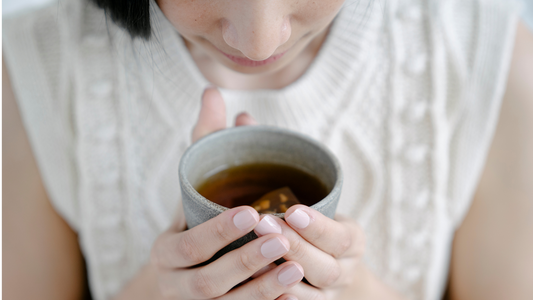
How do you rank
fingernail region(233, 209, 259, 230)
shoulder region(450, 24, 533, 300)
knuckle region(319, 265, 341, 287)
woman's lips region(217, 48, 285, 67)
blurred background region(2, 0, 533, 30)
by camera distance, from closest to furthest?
fingernail region(233, 209, 259, 230) → knuckle region(319, 265, 341, 287) → woman's lips region(217, 48, 285, 67) → shoulder region(450, 24, 533, 300) → blurred background region(2, 0, 533, 30)

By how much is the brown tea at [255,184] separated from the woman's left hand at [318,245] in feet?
0.22

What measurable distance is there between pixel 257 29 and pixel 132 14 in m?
0.23

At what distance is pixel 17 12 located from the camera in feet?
2.88

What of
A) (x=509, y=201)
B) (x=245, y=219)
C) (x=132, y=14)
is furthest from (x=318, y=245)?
(x=509, y=201)

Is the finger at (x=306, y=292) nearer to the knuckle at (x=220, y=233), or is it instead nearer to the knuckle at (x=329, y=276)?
the knuckle at (x=329, y=276)

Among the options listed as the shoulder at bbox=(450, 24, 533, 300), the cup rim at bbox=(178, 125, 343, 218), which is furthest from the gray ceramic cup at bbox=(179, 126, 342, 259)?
the shoulder at bbox=(450, 24, 533, 300)

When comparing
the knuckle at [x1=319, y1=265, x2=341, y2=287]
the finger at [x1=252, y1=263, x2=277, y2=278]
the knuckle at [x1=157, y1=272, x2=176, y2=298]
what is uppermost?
the finger at [x1=252, y1=263, x2=277, y2=278]

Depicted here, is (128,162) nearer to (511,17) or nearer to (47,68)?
(47,68)

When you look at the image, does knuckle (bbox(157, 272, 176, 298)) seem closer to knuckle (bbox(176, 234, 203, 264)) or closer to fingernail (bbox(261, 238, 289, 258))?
knuckle (bbox(176, 234, 203, 264))

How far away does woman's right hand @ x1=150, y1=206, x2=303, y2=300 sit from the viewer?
394 millimetres

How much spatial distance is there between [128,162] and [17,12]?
0.45 meters

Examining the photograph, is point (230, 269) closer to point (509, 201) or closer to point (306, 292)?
point (306, 292)

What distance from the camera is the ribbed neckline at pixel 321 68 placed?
0.84m

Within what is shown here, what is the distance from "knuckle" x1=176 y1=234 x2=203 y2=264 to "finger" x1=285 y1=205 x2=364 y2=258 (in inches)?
5.1
